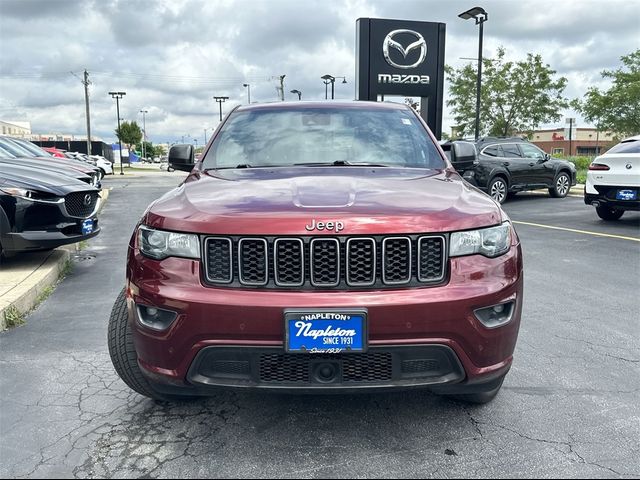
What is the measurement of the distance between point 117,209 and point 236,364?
12.1 metres

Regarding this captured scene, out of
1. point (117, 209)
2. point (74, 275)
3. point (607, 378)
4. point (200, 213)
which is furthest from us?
point (117, 209)

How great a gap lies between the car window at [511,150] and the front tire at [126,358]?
42.5ft

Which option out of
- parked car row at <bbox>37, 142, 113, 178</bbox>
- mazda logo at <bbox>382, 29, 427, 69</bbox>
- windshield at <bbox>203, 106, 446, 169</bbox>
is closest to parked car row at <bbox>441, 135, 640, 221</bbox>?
windshield at <bbox>203, 106, 446, 169</bbox>

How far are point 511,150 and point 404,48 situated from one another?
8.30 meters

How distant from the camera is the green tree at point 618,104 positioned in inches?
1244

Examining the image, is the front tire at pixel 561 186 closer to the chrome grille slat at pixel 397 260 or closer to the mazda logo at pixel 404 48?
the mazda logo at pixel 404 48

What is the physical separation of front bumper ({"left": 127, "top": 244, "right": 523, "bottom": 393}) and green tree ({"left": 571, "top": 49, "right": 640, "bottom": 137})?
3349cm

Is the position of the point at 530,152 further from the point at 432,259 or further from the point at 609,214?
the point at 432,259

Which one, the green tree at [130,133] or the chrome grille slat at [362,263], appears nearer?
the chrome grille slat at [362,263]

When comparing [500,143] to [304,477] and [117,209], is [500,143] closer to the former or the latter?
[117,209]

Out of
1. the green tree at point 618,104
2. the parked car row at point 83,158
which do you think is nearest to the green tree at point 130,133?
the parked car row at point 83,158

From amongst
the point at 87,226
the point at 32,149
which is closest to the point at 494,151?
the point at 32,149

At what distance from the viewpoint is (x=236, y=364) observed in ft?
7.79

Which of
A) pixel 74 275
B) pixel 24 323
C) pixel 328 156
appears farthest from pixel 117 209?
pixel 328 156
